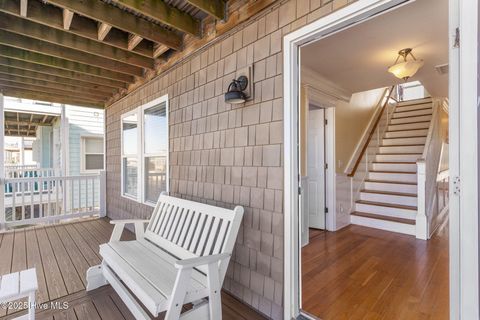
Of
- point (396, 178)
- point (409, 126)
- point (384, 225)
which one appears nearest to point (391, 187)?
point (396, 178)

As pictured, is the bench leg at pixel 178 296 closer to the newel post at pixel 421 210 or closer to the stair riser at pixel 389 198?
the newel post at pixel 421 210

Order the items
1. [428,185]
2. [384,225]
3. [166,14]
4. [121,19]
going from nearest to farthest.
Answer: [166,14] → [121,19] → [428,185] → [384,225]

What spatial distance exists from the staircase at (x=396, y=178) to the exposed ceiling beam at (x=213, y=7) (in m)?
4.11

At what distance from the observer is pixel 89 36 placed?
279 centimetres

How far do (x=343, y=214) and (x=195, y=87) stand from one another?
11.2ft

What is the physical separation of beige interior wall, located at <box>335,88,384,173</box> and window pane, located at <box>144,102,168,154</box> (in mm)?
2914

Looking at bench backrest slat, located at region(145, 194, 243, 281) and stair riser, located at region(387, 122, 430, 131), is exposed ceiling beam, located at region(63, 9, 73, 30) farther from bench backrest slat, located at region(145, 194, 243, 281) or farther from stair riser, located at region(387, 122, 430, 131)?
stair riser, located at region(387, 122, 430, 131)

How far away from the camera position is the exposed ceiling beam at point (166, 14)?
2223 millimetres

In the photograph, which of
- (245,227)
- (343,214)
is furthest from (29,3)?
(343,214)

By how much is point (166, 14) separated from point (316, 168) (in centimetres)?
332

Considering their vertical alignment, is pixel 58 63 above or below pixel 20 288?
above

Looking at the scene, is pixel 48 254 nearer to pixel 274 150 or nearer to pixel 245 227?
pixel 245 227

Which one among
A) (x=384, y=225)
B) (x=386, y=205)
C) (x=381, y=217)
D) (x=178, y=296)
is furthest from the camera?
(x=386, y=205)

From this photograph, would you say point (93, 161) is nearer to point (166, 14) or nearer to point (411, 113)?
point (166, 14)
